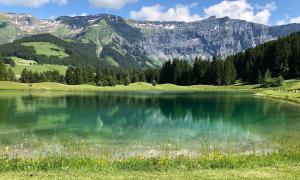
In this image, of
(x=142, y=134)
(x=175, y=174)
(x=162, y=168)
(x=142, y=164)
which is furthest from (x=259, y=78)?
(x=175, y=174)

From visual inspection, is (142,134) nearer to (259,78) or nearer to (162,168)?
(162,168)

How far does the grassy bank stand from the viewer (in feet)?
65.2

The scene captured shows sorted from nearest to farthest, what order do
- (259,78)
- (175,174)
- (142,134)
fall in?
1. (175,174)
2. (142,134)
3. (259,78)

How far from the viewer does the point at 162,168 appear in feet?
71.1

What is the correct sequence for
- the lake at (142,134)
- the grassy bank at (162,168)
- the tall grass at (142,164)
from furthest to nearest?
1. the lake at (142,134)
2. the tall grass at (142,164)
3. the grassy bank at (162,168)

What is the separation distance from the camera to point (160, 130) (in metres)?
47.6

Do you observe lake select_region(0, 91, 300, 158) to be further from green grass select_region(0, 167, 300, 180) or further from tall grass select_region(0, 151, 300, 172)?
green grass select_region(0, 167, 300, 180)

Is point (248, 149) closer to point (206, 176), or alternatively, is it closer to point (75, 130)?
point (206, 176)

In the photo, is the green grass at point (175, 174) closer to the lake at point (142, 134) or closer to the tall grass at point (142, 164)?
the tall grass at point (142, 164)

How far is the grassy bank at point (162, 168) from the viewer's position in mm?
19875

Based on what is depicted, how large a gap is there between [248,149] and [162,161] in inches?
534

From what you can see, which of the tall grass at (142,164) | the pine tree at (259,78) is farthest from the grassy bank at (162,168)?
the pine tree at (259,78)

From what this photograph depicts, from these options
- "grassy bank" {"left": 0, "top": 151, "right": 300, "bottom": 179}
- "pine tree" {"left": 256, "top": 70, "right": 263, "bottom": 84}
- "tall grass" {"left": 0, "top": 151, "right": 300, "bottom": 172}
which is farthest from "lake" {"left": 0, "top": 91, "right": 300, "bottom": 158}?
"pine tree" {"left": 256, "top": 70, "right": 263, "bottom": 84}

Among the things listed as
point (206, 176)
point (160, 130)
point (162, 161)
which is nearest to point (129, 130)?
point (160, 130)
